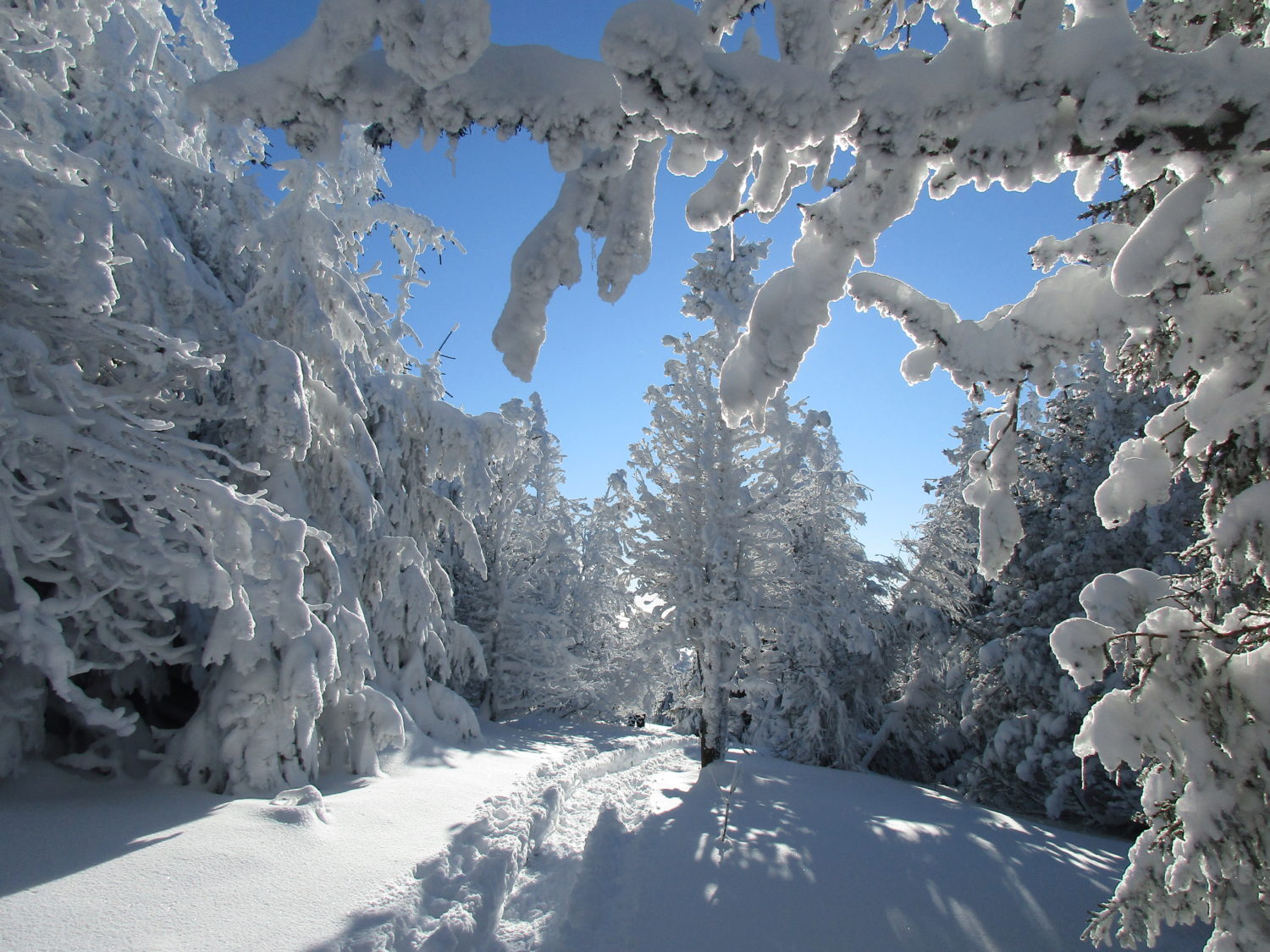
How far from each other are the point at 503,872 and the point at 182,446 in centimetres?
520

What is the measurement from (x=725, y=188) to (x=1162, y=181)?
2.41 meters

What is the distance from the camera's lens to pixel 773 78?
5.31 ft

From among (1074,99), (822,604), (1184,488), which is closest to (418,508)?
(822,604)

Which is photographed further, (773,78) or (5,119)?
(5,119)

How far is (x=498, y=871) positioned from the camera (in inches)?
224

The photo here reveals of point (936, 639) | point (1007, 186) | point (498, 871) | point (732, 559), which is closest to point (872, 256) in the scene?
point (1007, 186)

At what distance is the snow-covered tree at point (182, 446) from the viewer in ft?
16.6

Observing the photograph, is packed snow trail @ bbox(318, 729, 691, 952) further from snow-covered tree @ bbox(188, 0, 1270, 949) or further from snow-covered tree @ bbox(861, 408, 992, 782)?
snow-covered tree @ bbox(861, 408, 992, 782)

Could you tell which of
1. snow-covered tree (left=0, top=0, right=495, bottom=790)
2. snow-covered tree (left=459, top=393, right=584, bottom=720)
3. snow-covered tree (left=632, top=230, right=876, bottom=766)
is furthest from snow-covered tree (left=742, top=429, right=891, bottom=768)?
snow-covered tree (left=0, top=0, right=495, bottom=790)

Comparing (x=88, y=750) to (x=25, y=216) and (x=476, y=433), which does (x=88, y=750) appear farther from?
(x=476, y=433)

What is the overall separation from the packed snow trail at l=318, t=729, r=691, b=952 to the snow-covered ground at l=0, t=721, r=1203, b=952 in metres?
0.02

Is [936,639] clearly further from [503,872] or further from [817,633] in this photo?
[503,872]

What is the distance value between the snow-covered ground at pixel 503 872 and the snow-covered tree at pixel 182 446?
37.5 inches

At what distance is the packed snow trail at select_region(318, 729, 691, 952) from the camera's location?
4.36m
